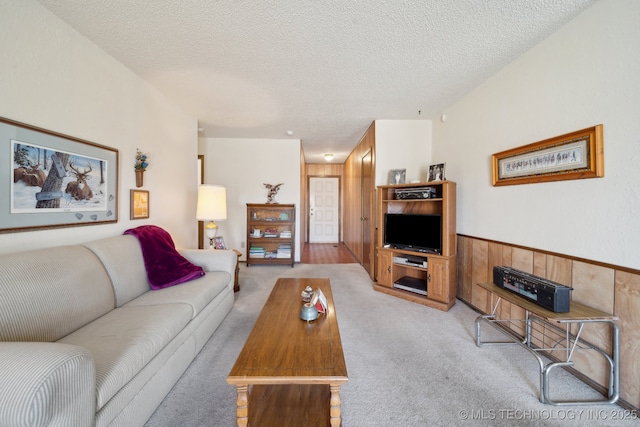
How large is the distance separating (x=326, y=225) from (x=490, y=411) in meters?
5.95

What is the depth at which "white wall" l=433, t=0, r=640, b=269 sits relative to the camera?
1.39 meters

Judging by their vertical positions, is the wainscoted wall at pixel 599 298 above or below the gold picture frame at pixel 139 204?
below

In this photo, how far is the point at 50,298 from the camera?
4.17 feet

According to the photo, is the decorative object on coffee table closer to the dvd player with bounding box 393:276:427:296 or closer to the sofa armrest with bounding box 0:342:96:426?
the sofa armrest with bounding box 0:342:96:426

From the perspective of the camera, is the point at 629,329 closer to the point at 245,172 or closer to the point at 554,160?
the point at 554,160

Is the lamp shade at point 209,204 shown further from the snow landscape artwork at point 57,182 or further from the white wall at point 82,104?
the snow landscape artwork at point 57,182

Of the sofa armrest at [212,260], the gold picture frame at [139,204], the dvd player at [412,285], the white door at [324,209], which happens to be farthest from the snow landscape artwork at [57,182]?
the white door at [324,209]

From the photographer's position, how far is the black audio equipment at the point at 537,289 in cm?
144

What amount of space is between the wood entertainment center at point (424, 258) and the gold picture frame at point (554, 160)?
57cm

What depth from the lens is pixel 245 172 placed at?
463cm

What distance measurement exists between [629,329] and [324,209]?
6.09 metres

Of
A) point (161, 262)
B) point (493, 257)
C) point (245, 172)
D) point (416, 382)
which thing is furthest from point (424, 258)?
point (245, 172)

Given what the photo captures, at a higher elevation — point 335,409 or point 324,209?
point 324,209

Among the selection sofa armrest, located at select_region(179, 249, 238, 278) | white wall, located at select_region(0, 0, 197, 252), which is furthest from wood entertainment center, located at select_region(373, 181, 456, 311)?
white wall, located at select_region(0, 0, 197, 252)
